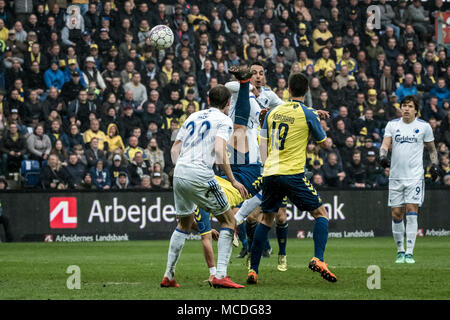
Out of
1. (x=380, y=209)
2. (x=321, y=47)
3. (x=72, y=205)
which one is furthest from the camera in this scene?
(x=321, y=47)

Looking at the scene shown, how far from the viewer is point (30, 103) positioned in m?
22.2

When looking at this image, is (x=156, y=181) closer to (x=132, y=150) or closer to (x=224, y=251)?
(x=132, y=150)

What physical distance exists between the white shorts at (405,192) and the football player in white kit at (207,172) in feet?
16.5

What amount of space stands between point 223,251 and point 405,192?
17.4 ft

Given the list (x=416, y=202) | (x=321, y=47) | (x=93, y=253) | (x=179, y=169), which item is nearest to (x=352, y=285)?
(x=179, y=169)

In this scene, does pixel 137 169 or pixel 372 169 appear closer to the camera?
pixel 137 169

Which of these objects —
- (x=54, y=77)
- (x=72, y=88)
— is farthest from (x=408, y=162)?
(x=54, y=77)

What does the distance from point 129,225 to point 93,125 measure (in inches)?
115

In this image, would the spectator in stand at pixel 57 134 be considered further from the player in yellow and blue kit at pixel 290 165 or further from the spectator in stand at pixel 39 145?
the player in yellow and blue kit at pixel 290 165

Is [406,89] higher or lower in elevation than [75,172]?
higher

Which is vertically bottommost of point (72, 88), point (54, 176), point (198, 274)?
point (198, 274)

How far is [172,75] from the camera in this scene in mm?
23891

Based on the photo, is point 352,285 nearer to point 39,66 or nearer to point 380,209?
point 380,209

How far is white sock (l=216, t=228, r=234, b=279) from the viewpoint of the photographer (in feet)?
31.2
